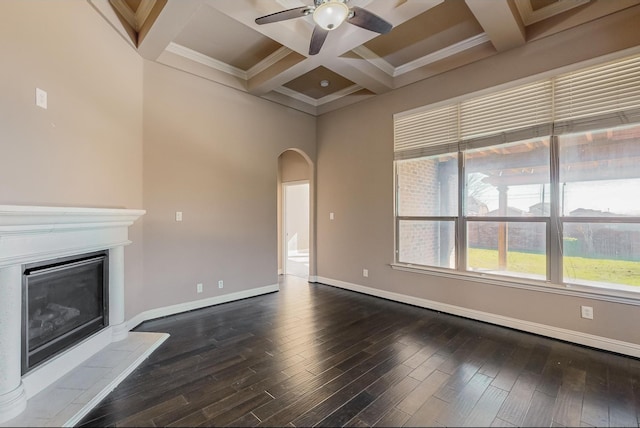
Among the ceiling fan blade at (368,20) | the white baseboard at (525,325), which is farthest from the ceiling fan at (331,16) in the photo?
the white baseboard at (525,325)

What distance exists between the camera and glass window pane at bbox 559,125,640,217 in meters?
2.63

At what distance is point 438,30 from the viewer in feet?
10.6

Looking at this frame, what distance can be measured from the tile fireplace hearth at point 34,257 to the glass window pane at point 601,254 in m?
4.46

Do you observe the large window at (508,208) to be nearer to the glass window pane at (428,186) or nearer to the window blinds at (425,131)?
the glass window pane at (428,186)

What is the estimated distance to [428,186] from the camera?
4.05 meters

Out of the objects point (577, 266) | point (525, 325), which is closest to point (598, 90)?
point (577, 266)

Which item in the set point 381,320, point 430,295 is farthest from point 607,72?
point 381,320

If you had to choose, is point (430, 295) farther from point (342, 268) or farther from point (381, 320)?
point (342, 268)

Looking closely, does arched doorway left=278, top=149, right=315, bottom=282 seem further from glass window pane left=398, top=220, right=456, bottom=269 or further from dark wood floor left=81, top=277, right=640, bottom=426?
dark wood floor left=81, top=277, right=640, bottom=426

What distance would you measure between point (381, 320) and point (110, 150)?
11.6 feet

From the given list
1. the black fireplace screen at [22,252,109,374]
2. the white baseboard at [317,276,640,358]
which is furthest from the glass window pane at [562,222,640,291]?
the black fireplace screen at [22,252,109,374]

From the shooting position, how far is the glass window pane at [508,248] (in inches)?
122

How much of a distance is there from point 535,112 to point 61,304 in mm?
4880

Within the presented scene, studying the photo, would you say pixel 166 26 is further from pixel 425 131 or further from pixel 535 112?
pixel 535 112
